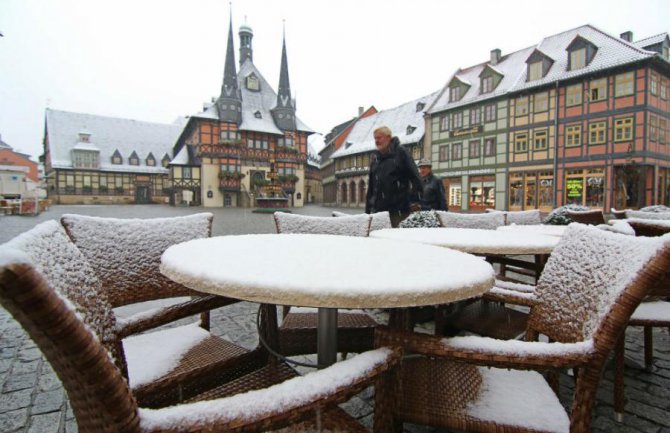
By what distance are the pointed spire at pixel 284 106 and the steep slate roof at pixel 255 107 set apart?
1.98 feet

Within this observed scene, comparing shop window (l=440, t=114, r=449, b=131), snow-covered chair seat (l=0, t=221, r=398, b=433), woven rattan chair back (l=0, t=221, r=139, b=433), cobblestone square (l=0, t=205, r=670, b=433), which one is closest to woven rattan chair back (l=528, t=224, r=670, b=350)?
snow-covered chair seat (l=0, t=221, r=398, b=433)

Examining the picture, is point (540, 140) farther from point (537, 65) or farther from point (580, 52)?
point (580, 52)

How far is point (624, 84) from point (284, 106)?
2523 centimetres

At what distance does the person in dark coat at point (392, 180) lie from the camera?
3.93 metres

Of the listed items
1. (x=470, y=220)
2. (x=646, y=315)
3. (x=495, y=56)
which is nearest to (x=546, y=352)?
(x=646, y=315)

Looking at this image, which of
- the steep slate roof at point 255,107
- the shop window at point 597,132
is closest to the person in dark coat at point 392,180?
the shop window at point 597,132

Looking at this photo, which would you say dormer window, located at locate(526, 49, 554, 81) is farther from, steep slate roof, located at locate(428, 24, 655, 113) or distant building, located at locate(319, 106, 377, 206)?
distant building, located at locate(319, 106, 377, 206)

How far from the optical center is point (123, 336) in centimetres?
126

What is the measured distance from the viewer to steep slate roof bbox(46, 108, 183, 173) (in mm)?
42781

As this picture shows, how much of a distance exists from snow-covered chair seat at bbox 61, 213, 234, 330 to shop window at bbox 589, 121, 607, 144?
74.4ft

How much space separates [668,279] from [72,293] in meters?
2.20

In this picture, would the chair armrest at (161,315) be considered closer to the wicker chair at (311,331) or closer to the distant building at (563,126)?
the wicker chair at (311,331)

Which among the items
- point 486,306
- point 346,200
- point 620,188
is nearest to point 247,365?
point 486,306

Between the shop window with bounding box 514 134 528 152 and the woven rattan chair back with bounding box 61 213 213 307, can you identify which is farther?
the shop window with bounding box 514 134 528 152
